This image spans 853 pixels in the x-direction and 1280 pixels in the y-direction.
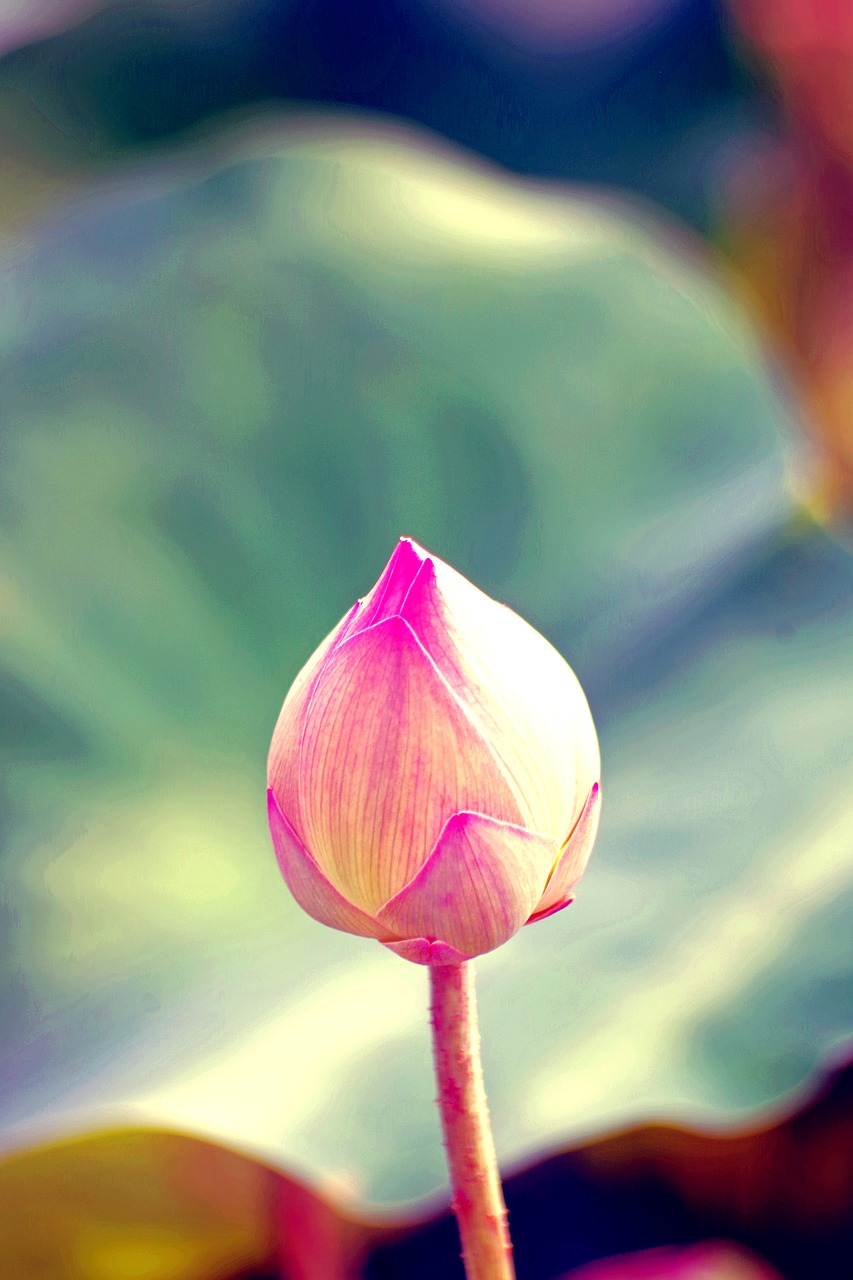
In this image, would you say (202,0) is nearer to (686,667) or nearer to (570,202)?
(570,202)

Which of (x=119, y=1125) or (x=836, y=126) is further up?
(x=836, y=126)

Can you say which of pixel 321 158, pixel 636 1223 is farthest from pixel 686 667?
pixel 321 158

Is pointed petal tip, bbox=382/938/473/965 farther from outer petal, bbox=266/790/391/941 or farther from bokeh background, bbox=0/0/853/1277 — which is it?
bokeh background, bbox=0/0/853/1277

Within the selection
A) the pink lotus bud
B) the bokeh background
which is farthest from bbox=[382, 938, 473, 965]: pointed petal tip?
the bokeh background

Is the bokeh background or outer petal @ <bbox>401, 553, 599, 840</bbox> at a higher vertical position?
the bokeh background

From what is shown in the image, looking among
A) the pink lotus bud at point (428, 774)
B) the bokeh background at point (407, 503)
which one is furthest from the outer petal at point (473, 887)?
the bokeh background at point (407, 503)

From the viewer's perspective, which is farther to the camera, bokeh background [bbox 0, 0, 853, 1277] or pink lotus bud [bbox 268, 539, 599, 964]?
bokeh background [bbox 0, 0, 853, 1277]

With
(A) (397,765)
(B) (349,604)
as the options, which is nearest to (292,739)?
(A) (397,765)
